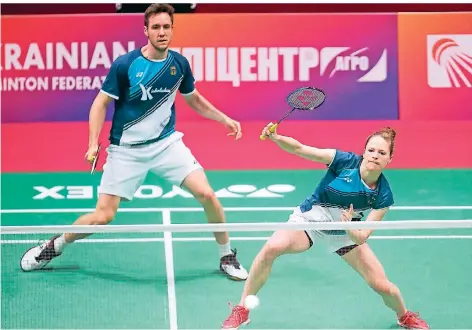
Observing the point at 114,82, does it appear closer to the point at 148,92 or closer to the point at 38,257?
the point at 148,92

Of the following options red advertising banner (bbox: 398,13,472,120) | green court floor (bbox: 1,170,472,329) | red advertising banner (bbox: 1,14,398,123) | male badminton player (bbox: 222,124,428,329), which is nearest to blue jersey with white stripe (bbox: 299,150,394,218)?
male badminton player (bbox: 222,124,428,329)

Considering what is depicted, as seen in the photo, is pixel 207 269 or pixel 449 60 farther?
pixel 449 60

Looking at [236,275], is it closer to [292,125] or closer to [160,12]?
[160,12]

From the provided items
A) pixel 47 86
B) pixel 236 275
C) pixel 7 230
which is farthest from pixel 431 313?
pixel 47 86

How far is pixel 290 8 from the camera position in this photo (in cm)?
1279

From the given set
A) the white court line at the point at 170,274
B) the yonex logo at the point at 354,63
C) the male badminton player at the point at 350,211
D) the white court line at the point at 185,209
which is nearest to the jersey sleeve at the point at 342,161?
the male badminton player at the point at 350,211

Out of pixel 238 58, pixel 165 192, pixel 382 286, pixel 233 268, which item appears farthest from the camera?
pixel 238 58

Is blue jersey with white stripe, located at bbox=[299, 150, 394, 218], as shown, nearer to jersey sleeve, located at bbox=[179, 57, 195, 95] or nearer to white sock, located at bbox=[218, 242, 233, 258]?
white sock, located at bbox=[218, 242, 233, 258]

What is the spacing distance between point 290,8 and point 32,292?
7.05 meters

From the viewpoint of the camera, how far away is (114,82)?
280 inches

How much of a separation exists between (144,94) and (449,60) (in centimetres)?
470

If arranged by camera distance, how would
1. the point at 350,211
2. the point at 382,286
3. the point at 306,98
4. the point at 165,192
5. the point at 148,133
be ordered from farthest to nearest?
1. the point at 165,192
2. the point at 148,133
3. the point at 306,98
4. the point at 382,286
5. the point at 350,211

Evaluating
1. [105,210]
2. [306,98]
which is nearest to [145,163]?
[105,210]

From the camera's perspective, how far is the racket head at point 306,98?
671 centimetres
